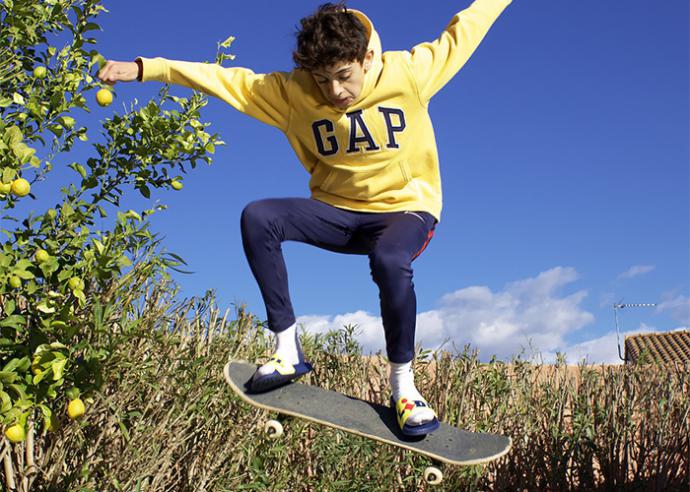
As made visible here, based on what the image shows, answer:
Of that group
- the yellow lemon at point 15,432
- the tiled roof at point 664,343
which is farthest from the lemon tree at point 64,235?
the tiled roof at point 664,343

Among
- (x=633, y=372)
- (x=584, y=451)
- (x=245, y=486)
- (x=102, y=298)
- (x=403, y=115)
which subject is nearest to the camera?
(x=403, y=115)

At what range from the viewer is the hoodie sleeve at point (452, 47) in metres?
3.75

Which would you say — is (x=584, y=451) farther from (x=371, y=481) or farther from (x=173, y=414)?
(x=173, y=414)

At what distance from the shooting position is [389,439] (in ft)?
11.8

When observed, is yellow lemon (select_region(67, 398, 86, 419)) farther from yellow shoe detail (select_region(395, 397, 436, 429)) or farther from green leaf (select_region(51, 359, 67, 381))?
yellow shoe detail (select_region(395, 397, 436, 429))

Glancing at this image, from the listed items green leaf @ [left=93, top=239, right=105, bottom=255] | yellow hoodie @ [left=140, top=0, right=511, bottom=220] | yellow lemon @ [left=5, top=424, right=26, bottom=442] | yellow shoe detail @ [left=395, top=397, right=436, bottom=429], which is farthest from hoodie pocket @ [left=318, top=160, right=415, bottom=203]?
yellow lemon @ [left=5, top=424, right=26, bottom=442]

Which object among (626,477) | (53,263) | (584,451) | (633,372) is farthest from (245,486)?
(633,372)

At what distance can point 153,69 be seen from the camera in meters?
3.74

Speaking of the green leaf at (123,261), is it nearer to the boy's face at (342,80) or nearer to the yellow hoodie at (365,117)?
the yellow hoodie at (365,117)

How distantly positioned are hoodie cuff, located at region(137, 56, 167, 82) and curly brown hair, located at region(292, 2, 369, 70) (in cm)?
70

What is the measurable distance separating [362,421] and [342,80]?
5.51 ft

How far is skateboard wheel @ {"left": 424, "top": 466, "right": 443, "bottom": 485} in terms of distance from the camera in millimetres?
3734

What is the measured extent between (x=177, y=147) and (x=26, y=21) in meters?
1.08

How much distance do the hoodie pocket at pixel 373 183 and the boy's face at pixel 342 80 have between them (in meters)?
0.35
